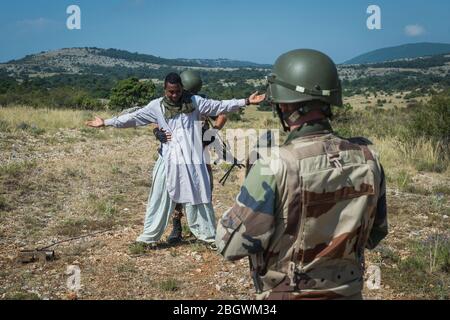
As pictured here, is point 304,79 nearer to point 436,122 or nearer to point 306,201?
point 306,201

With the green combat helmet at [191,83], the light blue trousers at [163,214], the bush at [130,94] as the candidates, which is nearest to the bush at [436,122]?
the green combat helmet at [191,83]

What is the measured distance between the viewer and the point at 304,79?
77.9 inches

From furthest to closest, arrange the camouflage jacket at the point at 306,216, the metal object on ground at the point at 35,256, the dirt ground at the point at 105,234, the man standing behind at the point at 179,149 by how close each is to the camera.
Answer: the metal object on ground at the point at 35,256 → the man standing behind at the point at 179,149 → the dirt ground at the point at 105,234 → the camouflage jacket at the point at 306,216

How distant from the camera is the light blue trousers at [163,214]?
5219mm

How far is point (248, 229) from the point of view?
1.89m

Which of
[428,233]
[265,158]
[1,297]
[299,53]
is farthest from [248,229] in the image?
[428,233]

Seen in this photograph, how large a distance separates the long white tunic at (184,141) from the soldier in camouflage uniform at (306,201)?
301 centimetres

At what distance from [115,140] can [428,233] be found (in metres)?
10.2

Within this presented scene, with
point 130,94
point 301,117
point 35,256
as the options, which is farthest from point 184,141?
point 130,94

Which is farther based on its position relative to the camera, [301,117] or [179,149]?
[179,149]

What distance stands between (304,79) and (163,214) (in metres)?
3.53

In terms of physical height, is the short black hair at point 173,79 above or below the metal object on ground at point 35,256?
above

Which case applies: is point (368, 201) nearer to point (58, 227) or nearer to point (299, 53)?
point (299, 53)

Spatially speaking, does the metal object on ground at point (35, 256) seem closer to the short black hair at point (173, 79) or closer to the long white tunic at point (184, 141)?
the long white tunic at point (184, 141)
